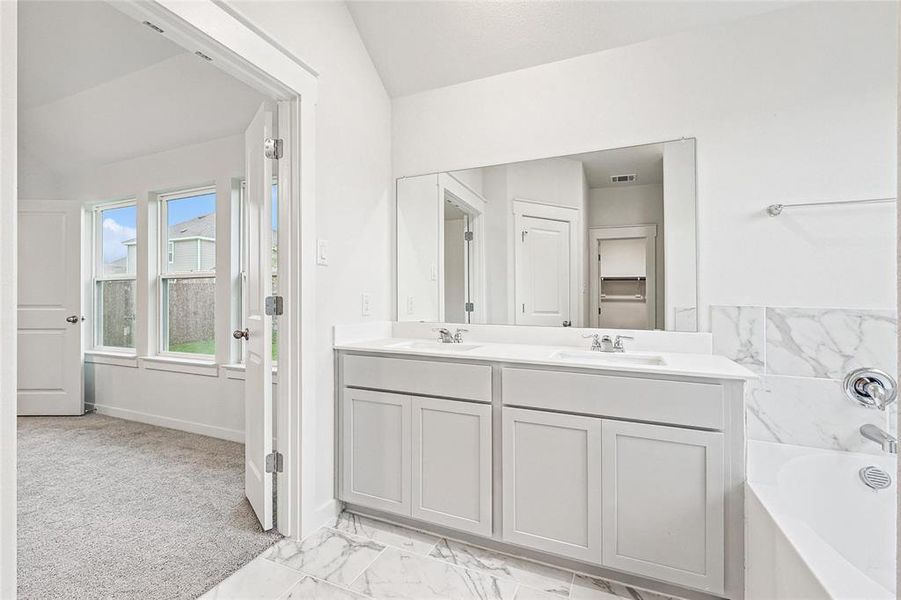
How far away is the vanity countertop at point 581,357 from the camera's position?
1497mm

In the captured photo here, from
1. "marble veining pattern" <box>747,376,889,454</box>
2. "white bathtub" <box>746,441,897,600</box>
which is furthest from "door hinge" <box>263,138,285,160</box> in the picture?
"marble veining pattern" <box>747,376,889,454</box>

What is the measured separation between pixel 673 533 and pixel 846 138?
1.72m

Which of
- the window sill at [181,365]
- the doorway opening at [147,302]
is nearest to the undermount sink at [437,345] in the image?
the doorway opening at [147,302]

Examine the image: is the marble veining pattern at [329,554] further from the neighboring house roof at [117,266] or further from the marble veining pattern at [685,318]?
the neighboring house roof at [117,266]

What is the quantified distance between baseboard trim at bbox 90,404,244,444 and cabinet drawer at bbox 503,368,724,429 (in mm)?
2395

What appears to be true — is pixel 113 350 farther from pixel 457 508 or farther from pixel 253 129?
pixel 457 508

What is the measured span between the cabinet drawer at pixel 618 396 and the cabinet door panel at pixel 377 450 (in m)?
0.56

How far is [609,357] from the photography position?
6.21ft

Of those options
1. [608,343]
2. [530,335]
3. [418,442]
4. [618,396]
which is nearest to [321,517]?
[418,442]

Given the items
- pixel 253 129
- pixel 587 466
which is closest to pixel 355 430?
pixel 587 466

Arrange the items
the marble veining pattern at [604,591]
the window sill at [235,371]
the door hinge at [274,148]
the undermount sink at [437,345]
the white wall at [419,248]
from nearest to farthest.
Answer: the marble veining pattern at [604,591], the door hinge at [274,148], the undermount sink at [437,345], the white wall at [419,248], the window sill at [235,371]

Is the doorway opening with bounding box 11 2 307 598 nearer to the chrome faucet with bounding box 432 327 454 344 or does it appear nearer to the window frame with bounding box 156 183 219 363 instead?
the window frame with bounding box 156 183 219 363

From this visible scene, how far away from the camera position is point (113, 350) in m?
4.00

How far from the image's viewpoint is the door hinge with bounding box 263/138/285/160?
1.90 meters
